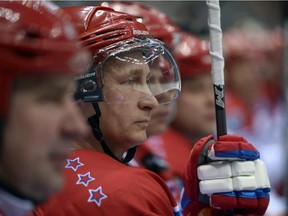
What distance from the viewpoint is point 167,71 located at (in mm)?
2348

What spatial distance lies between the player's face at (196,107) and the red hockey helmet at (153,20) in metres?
0.71

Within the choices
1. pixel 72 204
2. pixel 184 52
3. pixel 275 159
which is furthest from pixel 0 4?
pixel 275 159

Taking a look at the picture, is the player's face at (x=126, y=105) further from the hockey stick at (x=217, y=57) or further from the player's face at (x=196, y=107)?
the player's face at (x=196, y=107)

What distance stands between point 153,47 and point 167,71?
20cm

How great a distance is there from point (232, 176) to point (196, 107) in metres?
1.72

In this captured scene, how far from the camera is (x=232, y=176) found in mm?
2096

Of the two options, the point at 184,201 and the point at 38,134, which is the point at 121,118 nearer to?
the point at 184,201

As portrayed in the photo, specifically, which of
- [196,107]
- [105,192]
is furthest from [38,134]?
[196,107]

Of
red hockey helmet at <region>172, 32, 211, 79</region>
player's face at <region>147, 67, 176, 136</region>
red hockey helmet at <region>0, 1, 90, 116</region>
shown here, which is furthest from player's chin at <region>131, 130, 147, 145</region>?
red hockey helmet at <region>172, 32, 211, 79</region>

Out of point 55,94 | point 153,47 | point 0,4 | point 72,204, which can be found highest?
point 0,4

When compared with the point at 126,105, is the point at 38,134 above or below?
above

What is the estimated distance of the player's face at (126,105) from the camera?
207 centimetres

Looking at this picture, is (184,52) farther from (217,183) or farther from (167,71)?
(217,183)

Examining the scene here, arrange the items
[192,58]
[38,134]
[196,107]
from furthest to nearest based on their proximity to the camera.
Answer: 1. [196,107]
2. [192,58]
3. [38,134]
